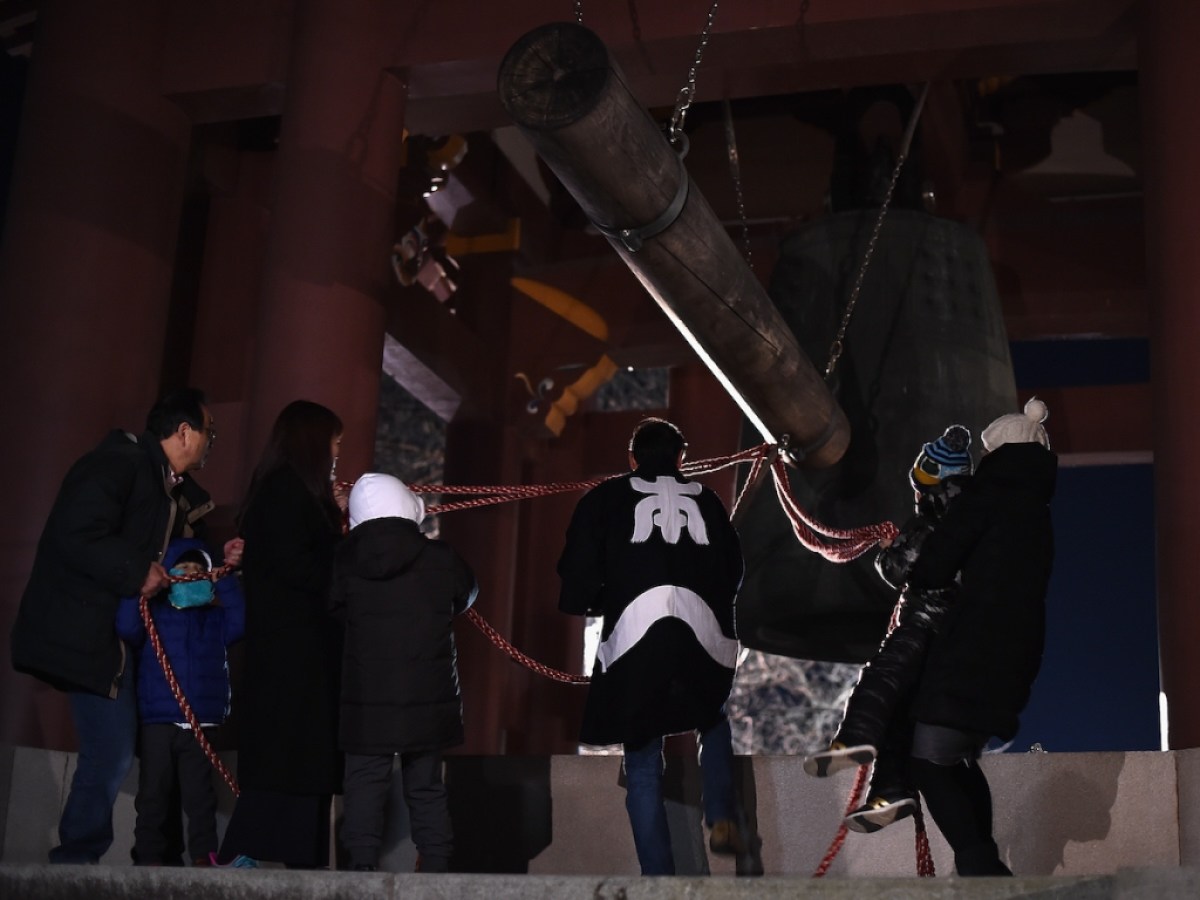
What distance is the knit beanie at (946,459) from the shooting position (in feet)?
12.6

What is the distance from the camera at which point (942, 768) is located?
11.0ft

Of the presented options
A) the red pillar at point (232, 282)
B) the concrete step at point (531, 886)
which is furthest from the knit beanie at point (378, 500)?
the red pillar at point (232, 282)

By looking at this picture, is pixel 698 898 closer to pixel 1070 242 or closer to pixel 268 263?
pixel 268 263

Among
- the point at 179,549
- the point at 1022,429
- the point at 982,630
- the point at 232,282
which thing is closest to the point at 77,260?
the point at 232,282

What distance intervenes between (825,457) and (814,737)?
8.83 m

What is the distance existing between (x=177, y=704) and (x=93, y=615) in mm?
334

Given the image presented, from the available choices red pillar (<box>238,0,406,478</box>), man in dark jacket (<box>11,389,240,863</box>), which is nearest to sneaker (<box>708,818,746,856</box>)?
man in dark jacket (<box>11,389,240,863</box>)

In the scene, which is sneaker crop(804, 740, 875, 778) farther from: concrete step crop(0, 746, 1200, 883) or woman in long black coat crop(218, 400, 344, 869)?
woman in long black coat crop(218, 400, 344, 869)

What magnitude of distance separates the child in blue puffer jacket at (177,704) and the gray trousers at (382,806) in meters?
0.54

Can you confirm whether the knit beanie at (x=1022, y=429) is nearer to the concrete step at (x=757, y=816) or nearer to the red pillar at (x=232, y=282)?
the concrete step at (x=757, y=816)

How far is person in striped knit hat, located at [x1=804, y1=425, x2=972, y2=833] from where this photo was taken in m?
3.38

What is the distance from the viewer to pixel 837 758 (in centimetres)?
332

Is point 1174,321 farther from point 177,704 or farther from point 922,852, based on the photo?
point 177,704

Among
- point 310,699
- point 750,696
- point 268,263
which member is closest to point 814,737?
point 750,696
